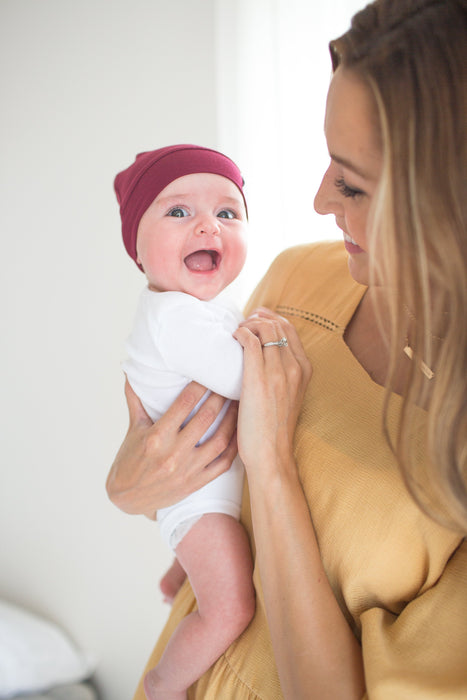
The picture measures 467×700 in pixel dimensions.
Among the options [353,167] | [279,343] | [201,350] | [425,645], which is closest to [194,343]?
[201,350]

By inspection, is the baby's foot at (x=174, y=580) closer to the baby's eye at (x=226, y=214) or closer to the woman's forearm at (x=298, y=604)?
the woman's forearm at (x=298, y=604)

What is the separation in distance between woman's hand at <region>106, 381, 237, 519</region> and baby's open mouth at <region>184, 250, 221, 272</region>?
224mm

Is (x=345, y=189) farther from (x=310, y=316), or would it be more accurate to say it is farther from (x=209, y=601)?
(x=209, y=601)

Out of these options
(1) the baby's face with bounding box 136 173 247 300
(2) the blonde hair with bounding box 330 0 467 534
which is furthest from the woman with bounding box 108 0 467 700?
(1) the baby's face with bounding box 136 173 247 300

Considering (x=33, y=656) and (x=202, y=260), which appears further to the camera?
(x=33, y=656)

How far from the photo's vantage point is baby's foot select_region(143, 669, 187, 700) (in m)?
1.14

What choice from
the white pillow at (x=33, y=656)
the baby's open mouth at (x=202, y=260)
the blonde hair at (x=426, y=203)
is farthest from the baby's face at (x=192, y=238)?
the white pillow at (x=33, y=656)

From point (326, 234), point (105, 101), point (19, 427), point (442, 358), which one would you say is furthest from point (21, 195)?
point (442, 358)

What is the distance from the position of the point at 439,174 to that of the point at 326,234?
979 millimetres

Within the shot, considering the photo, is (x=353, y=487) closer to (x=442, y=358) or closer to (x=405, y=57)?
(x=442, y=358)

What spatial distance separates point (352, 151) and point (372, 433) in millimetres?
412

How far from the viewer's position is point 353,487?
2.99 ft

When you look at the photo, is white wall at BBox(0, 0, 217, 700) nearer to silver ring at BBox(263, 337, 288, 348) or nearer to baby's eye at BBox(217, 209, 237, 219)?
baby's eye at BBox(217, 209, 237, 219)

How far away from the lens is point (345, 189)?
35.6 inches
